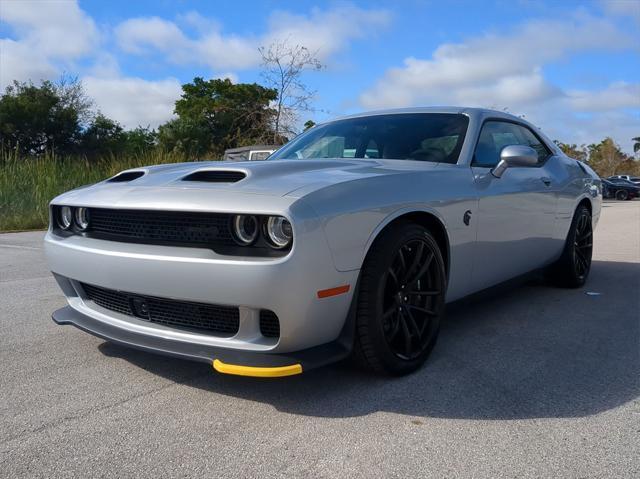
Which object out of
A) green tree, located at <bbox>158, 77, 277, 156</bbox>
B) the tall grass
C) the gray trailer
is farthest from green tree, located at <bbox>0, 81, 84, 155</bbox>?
the gray trailer

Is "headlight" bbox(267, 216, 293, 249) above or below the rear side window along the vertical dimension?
below

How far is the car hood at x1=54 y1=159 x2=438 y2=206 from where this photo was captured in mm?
2514

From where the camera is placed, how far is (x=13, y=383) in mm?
2787

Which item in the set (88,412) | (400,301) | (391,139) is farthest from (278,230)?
(391,139)

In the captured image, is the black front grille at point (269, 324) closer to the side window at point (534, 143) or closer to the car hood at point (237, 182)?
the car hood at point (237, 182)

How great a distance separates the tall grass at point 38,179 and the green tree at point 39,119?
1694cm

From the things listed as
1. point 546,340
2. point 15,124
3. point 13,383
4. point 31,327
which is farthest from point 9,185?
point 15,124

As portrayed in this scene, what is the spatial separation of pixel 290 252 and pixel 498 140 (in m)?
2.33

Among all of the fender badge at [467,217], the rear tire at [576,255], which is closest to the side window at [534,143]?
the rear tire at [576,255]

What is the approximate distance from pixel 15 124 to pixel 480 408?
31.5m

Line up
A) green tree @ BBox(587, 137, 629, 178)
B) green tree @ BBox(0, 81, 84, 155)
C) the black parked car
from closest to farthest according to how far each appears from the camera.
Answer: green tree @ BBox(0, 81, 84, 155) → the black parked car → green tree @ BBox(587, 137, 629, 178)

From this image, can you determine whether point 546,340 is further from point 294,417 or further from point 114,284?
point 114,284

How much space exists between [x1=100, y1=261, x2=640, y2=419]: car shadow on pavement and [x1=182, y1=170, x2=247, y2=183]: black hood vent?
0.94 m

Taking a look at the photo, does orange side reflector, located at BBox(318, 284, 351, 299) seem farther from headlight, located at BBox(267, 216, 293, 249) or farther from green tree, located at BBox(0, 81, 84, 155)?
green tree, located at BBox(0, 81, 84, 155)
